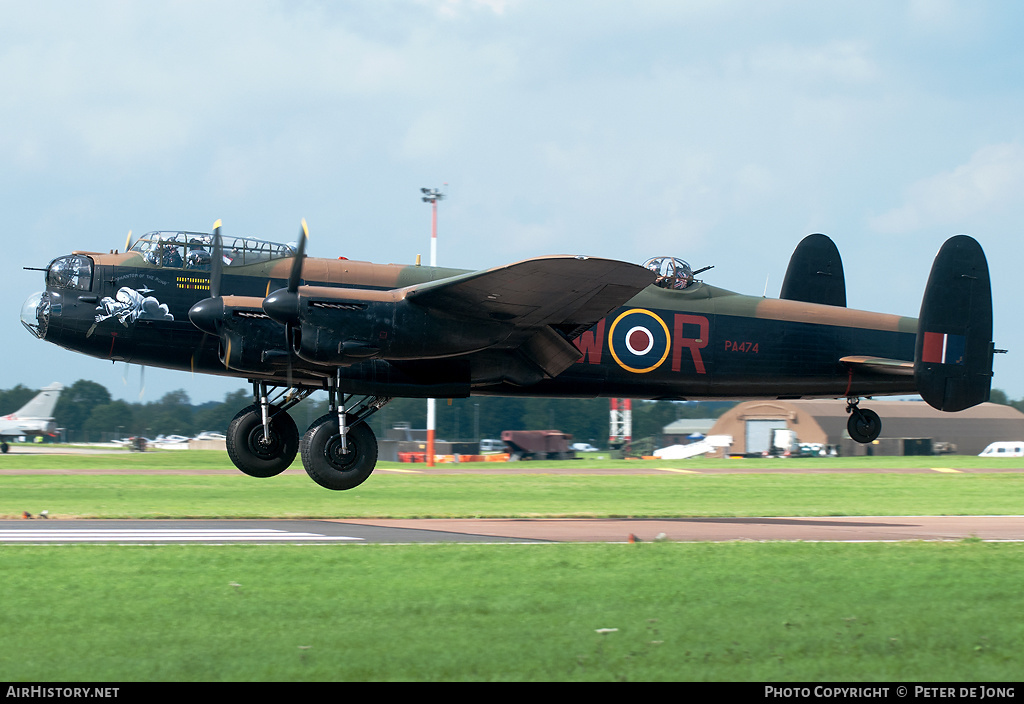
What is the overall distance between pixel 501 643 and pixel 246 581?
12.2 ft

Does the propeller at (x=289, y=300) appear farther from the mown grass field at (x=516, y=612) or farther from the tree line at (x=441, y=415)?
the tree line at (x=441, y=415)

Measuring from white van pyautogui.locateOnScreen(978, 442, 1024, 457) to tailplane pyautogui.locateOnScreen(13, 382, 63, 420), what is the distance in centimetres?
7523

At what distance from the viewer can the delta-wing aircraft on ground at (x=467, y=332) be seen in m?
15.2

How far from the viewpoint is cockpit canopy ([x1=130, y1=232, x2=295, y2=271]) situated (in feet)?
55.9

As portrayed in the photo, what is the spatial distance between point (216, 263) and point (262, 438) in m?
3.41

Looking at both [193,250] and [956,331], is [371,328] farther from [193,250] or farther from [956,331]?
[956,331]

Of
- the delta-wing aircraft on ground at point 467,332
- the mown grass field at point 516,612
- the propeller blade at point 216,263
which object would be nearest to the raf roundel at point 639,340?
the delta-wing aircraft on ground at point 467,332

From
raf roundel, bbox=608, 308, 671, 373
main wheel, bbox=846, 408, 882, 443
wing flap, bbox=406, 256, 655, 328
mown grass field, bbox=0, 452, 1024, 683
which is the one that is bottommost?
mown grass field, bbox=0, 452, 1024, 683

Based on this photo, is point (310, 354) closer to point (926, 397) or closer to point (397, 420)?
point (926, 397)

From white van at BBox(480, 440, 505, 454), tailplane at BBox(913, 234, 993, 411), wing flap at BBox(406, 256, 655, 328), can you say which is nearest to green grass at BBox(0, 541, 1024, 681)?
wing flap at BBox(406, 256, 655, 328)

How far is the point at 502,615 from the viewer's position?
→ 845 cm

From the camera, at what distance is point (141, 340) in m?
16.8

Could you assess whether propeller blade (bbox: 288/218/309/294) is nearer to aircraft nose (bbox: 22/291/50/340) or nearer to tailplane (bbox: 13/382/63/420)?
aircraft nose (bbox: 22/291/50/340)
